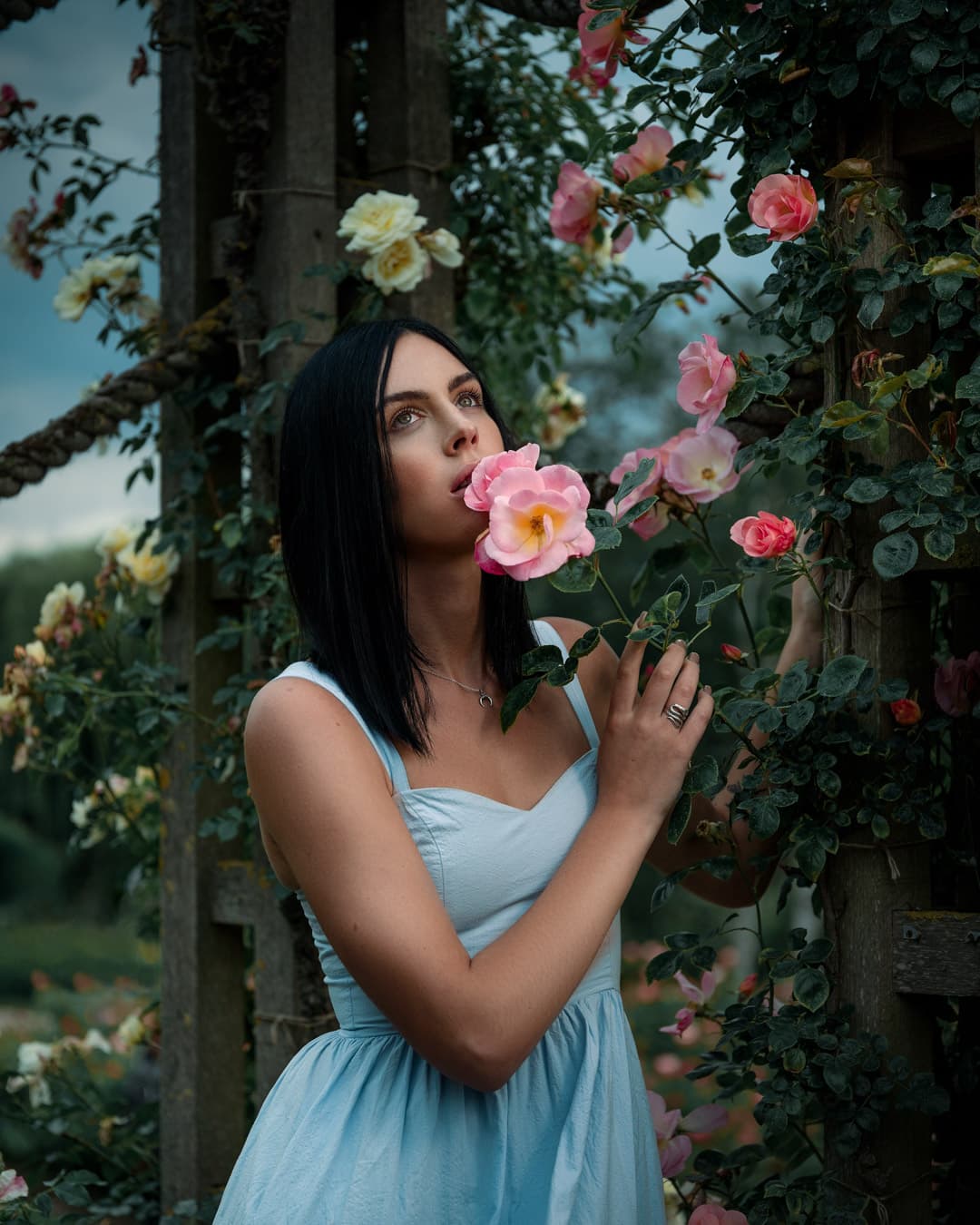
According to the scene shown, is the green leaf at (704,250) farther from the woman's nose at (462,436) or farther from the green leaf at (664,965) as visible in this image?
the green leaf at (664,965)

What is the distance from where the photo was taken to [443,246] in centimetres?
214

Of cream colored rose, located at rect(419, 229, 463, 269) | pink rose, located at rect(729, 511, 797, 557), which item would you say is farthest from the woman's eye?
cream colored rose, located at rect(419, 229, 463, 269)

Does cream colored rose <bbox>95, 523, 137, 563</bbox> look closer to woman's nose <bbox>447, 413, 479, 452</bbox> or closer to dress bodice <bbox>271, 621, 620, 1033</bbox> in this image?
dress bodice <bbox>271, 621, 620, 1033</bbox>

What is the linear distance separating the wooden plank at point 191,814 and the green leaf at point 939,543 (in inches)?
57.0

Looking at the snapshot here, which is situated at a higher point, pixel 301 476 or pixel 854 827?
pixel 301 476

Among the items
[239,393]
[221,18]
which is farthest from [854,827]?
[221,18]

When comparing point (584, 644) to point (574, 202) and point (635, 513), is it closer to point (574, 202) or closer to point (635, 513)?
point (635, 513)

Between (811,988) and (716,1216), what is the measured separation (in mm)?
287

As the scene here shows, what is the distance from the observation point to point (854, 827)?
4.60 feet

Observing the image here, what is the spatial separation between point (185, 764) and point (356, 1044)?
104 cm

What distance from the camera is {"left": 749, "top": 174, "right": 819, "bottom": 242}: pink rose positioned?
51.3 inches

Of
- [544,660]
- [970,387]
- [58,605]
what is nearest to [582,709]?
[544,660]

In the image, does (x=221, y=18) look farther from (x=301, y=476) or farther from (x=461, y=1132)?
(x=461, y=1132)

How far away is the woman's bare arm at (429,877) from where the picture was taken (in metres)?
1.19
